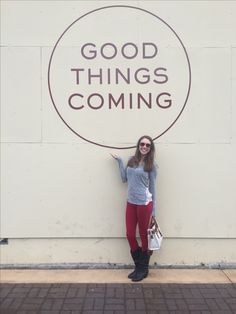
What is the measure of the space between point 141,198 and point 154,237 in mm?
480

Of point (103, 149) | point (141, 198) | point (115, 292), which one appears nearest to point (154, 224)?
point (141, 198)

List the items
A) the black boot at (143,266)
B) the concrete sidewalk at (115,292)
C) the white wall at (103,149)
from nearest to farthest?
the concrete sidewalk at (115,292), the black boot at (143,266), the white wall at (103,149)

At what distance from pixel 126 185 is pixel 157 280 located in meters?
1.22

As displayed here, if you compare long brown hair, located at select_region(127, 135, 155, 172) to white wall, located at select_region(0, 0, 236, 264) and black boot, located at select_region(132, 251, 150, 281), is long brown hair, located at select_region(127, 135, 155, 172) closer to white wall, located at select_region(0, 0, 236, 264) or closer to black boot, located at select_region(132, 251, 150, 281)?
white wall, located at select_region(0, 0, 236, 264)

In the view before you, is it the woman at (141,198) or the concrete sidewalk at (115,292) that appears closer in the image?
the concrete sidewalk at (115,292)

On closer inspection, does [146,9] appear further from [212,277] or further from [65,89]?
[212,277]

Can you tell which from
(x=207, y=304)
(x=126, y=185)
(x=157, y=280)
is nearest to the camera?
(x=207, y=304)

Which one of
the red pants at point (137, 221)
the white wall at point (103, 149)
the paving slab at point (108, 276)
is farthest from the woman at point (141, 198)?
the white wall at point (103, 149)

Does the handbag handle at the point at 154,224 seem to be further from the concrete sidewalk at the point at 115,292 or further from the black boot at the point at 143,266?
the concrete sidewalk at the point at 115,292

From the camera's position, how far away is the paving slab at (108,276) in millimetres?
5277

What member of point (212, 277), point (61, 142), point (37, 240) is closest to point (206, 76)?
point (61, 142)

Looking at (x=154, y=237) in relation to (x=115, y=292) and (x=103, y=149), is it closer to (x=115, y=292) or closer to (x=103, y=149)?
(x=115, y=292)

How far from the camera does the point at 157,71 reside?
5.62 metres

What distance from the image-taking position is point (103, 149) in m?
5.65
